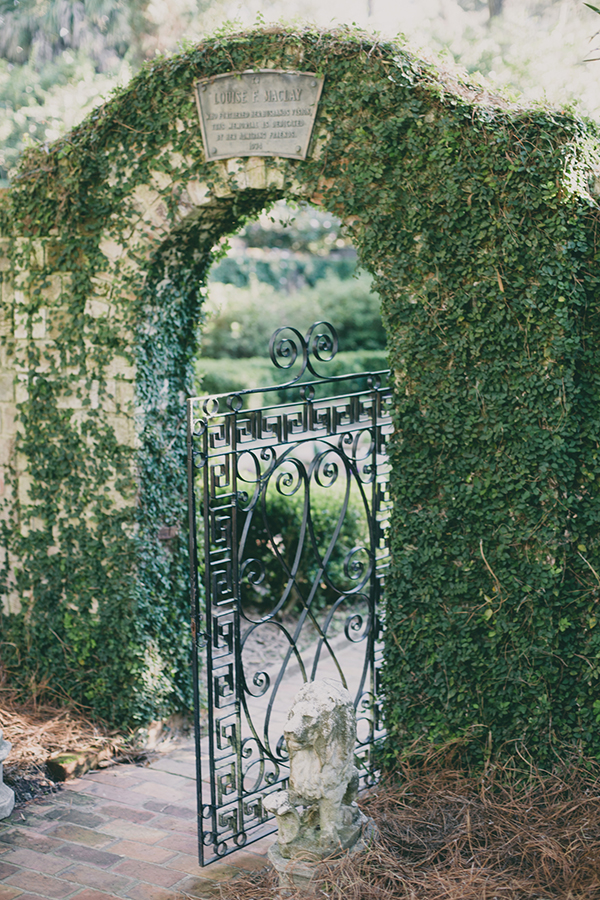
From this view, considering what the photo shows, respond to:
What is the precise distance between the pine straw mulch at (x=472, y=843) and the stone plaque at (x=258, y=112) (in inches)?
120

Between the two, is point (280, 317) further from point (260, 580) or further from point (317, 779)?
point (317, 779)

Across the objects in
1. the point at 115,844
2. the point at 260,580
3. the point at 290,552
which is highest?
the point at 260,580

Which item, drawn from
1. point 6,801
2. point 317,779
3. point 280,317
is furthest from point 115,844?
point 280,317

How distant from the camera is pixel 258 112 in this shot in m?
4.00

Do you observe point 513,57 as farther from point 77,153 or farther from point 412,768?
point 412,768

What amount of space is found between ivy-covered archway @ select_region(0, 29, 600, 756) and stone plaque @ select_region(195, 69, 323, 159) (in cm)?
6

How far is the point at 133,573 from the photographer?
15.0 feet

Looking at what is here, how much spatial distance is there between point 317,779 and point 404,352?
191cm

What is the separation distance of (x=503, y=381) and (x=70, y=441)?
2.45 meters

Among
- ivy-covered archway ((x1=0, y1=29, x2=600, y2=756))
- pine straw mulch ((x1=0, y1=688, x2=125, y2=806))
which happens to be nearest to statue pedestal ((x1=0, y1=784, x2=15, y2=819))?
pine straw mulch ((x1=0, y1=688, x2=125, y2=806))

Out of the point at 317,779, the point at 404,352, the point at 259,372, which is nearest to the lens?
the point at 317,779

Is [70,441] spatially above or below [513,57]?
below

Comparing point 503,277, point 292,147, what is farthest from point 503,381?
point 292,147

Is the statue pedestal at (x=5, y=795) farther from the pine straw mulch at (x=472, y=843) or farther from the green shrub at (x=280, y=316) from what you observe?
the green shrub at (x=280, y=316)
